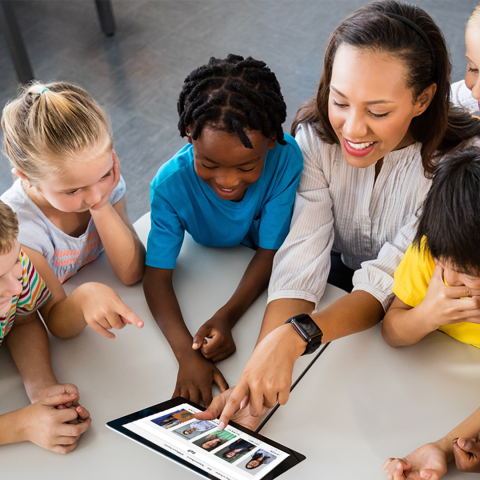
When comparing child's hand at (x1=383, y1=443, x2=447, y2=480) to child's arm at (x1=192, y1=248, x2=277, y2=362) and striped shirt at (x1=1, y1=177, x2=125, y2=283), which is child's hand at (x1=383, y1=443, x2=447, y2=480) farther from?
striped shirt at (x1=1, y1=177, x2=125, y2=283)

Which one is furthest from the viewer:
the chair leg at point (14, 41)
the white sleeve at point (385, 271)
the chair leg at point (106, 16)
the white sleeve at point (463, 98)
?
the chair leg at point (106, 16)

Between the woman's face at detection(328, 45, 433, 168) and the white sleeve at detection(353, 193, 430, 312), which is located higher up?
the woman's face at detection(328, 45, 433, 168)

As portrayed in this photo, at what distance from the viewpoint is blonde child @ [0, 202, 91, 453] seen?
907 mm

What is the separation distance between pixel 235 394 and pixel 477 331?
0.52 m

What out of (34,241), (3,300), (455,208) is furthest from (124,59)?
(455,208)

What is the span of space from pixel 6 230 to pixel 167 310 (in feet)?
1.23

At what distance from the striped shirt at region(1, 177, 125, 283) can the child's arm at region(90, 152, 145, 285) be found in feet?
0.25

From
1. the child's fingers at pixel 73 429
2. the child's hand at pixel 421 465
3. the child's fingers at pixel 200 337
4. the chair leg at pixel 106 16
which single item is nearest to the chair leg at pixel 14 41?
the chair leg at pixel 106 16

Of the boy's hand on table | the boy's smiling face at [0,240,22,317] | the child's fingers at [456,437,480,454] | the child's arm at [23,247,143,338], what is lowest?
the child's fingers at [456,437,480,454]

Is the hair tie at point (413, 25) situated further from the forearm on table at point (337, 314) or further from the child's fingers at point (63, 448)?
the child's fingers at point (63, 448)

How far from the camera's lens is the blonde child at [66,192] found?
1030mm

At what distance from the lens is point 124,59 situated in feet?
10.1

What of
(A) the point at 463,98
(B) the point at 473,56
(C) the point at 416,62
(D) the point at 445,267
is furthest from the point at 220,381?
(A) the point at 463,98

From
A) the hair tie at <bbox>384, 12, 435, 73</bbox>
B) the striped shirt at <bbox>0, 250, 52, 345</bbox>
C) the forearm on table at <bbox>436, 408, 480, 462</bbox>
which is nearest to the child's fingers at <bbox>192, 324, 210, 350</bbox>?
the striped shirt at <bbox>0, 250, 52, 345</bbox>
